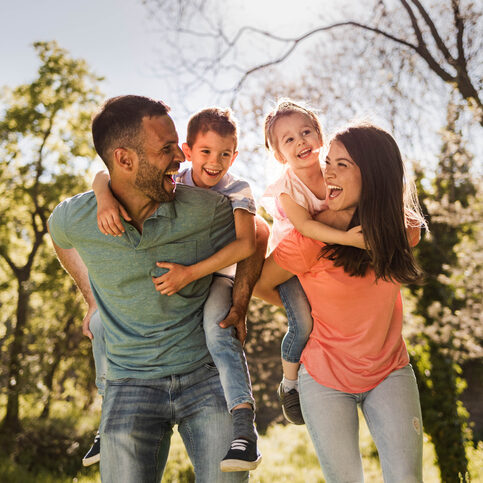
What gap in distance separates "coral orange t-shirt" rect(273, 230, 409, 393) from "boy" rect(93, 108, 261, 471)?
0.30 metres

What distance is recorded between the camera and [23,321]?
1466cm

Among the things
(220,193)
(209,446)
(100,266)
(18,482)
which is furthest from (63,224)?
(18,482)

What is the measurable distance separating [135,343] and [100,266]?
0.40 meters

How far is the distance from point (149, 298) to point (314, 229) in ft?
2.74

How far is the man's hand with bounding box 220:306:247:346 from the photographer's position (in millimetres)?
2459

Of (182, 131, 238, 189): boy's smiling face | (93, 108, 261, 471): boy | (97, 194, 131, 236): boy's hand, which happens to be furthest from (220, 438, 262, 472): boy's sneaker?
(182, 131, 238, 189): boy's smiling face

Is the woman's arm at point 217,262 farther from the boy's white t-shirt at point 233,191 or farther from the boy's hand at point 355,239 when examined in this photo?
the boy's hand at point 355,239

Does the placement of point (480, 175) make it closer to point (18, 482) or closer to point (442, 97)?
point (442, 97)

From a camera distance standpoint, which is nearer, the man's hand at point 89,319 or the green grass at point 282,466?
the man's hand at point 89,319

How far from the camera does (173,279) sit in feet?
7.94

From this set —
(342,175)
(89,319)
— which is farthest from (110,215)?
(342,175)

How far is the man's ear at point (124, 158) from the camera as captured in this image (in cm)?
252

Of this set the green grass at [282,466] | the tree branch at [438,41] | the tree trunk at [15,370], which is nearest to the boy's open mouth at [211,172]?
the tree branch at [438,41]

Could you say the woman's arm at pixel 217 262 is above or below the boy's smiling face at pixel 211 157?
below
